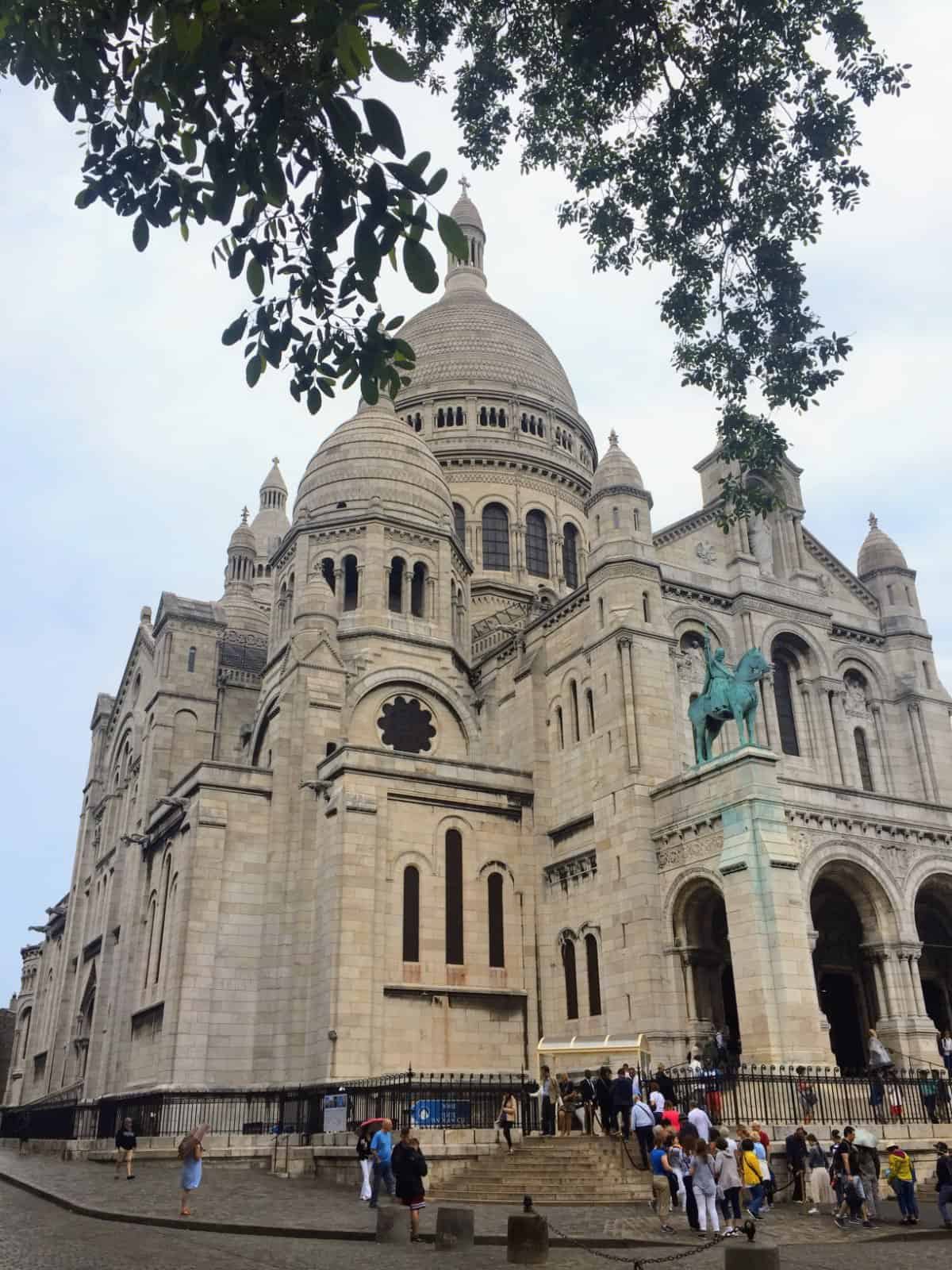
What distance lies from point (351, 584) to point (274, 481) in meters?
41.5

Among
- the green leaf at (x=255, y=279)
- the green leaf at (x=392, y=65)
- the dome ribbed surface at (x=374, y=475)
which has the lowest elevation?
the green leaf at (x=255, y=279)

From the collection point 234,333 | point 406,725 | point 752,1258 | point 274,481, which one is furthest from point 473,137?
point 274,481

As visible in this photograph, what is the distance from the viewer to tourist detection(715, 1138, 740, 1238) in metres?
17.0

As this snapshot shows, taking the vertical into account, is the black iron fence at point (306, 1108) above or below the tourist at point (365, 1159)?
above

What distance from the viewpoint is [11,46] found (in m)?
8.64

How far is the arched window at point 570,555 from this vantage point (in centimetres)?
5328

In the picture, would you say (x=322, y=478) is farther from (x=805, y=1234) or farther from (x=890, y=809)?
(x=805, y=1234)

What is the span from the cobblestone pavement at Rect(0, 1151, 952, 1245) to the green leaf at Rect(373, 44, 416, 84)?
1481cm

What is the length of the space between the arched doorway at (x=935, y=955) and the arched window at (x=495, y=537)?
1013 inches

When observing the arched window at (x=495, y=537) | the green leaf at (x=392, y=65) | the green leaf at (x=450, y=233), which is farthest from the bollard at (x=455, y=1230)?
the arched window at (x=495, y=537)

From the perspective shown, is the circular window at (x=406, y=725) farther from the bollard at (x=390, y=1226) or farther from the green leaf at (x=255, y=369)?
the green leaf at (x=255, y=369)

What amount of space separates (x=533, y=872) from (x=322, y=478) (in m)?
17.4

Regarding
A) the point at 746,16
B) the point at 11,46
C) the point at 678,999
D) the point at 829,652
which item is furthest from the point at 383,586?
the point at 11,46

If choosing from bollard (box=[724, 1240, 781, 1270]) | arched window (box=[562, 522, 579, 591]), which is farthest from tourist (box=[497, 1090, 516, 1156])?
arched window (box=[562, 522, 579, 591])
